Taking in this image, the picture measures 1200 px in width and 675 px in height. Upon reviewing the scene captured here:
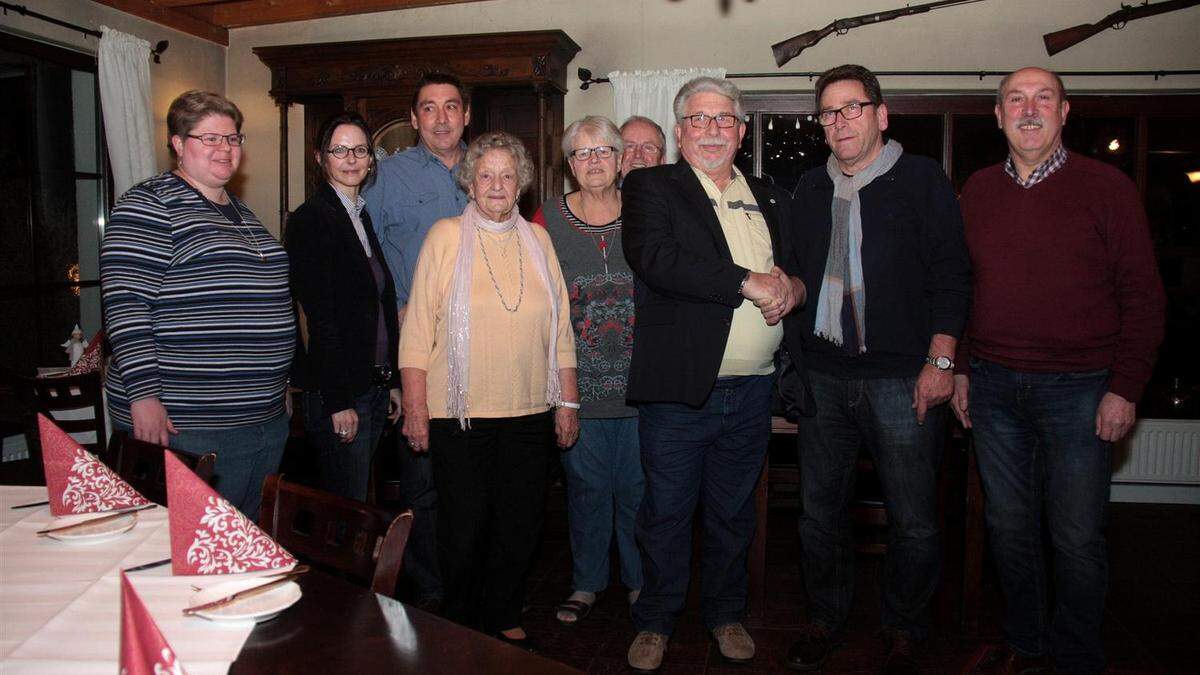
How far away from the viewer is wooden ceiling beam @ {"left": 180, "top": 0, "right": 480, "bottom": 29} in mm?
5148

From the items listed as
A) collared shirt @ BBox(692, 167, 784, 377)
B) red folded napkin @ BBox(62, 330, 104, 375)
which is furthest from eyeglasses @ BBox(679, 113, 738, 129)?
red folded napkin @ BBox(62, 330, 104, 375)

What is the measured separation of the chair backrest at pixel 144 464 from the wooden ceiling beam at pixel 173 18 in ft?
12.4

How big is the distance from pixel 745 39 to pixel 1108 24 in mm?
1762

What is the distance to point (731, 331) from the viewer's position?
2254mm

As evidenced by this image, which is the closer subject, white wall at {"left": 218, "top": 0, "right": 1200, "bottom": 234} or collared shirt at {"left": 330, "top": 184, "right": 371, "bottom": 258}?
collared shirt at {"left": 330, "top": 184, "right": 371, "bottom": 258}

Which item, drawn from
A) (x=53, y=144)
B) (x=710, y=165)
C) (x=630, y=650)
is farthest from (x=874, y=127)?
(x=53, y=144)

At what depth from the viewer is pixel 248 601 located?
113cm

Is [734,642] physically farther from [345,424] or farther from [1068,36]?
[1068,36]

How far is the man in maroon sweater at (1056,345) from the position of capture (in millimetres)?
2131

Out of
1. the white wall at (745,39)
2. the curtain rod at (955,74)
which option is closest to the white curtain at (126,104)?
the white wall at (745,39)

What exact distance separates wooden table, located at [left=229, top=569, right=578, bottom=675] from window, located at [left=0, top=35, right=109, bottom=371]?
13.1 feet

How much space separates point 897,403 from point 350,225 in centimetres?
154

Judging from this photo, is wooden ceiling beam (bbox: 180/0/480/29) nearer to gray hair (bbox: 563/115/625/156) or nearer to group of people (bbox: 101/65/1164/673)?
gray hair (bbox: 563/115/625/156)

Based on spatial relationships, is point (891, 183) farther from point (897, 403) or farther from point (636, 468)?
point (636, 468)
